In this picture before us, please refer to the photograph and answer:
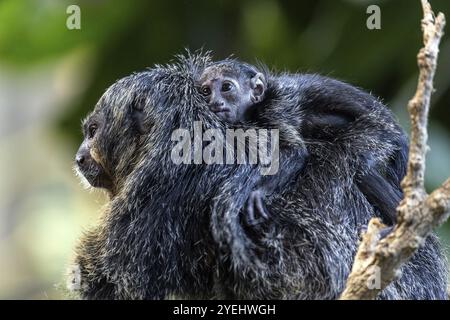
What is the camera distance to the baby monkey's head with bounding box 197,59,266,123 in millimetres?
4422

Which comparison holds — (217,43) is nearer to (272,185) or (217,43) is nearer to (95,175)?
(95,175)

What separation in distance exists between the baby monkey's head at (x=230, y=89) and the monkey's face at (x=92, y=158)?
620mm

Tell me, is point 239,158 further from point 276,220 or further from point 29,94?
point 29,94

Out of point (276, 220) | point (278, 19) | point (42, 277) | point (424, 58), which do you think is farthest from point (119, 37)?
point (424, 58)

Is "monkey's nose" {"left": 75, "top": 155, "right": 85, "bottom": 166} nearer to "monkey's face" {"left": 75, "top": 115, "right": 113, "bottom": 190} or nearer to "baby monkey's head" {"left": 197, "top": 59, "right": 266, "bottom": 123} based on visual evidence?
"monkey's face" {"left": 75, "top": 115, "right": 113, "bottom": 190}

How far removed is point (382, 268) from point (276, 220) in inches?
38.2

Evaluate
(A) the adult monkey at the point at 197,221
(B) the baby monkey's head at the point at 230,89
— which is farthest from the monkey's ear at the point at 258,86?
(A) the adult monkey at the point at 197,221

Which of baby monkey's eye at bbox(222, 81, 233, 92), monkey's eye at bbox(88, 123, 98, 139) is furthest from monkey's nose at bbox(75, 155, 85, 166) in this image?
baby monkey's eye at bbox(222, 81, 233, 92)

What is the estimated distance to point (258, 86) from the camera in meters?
4.59

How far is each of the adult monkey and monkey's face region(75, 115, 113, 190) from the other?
0.6 inches

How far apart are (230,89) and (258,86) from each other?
0.55ft

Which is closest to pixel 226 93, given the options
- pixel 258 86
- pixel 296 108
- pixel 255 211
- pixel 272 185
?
pixel 258 86

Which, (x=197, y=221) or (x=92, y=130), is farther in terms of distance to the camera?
(x=92, y=130)

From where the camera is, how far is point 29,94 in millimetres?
12297
